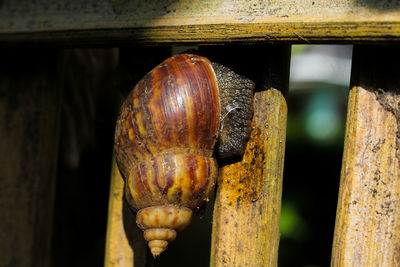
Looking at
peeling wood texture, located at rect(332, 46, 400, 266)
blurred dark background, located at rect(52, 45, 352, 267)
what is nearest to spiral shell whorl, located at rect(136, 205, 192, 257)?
peeling wood texture, located at rect(332, 46, 400, 266)

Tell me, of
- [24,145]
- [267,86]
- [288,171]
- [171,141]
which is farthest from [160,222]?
[288,171]

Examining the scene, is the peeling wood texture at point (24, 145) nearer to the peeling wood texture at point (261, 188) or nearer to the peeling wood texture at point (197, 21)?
the peeling wood texture at point (197, 21)

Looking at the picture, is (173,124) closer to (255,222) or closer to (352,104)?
(255,222)

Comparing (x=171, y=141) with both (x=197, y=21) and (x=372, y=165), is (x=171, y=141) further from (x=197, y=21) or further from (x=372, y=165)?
(x=372, y=165)

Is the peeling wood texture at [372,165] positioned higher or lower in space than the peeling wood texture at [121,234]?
higher

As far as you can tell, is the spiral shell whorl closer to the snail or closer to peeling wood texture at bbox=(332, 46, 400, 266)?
the snail

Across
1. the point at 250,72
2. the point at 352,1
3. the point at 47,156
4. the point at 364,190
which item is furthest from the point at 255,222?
the point at 47,156

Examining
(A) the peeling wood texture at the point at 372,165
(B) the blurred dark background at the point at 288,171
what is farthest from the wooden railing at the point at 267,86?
(B) the blurred dark background at the point at 288,171
